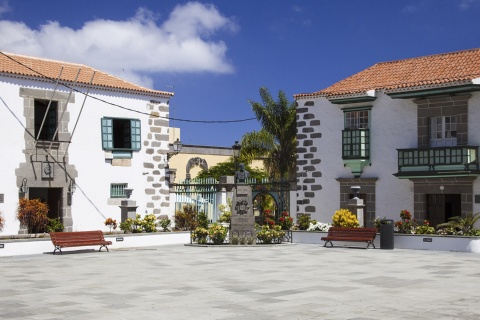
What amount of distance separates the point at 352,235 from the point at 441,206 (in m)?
4.77

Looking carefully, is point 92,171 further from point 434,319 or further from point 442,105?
point 434,319

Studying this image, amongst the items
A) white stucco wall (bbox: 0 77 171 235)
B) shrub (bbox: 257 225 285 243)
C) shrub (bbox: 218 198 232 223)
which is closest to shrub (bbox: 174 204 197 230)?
shrub (bbox: 218 198 232 223)

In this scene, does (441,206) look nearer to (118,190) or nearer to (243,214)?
(243,214)

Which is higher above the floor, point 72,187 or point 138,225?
point 72,187

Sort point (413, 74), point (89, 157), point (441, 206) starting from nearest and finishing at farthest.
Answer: point (441, 206) < point (89, 157) < point (413, 74)

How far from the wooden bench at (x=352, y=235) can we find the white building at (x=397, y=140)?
372cm

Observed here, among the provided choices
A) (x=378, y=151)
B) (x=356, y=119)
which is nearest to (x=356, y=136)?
(x=356, y=119)

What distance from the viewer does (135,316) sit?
31.7 ft

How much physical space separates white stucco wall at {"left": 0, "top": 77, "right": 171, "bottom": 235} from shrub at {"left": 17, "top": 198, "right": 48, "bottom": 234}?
11.5 inches

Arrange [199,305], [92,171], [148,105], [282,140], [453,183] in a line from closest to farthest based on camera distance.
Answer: [199,305], [453,183], [92,171], [148,105], [282,140]

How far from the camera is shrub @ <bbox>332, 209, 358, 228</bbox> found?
23.0 metres

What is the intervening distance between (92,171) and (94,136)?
1324mm

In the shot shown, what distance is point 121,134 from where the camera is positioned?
27.5 m

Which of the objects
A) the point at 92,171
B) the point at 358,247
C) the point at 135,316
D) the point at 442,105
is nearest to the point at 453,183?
the point at 442,105
